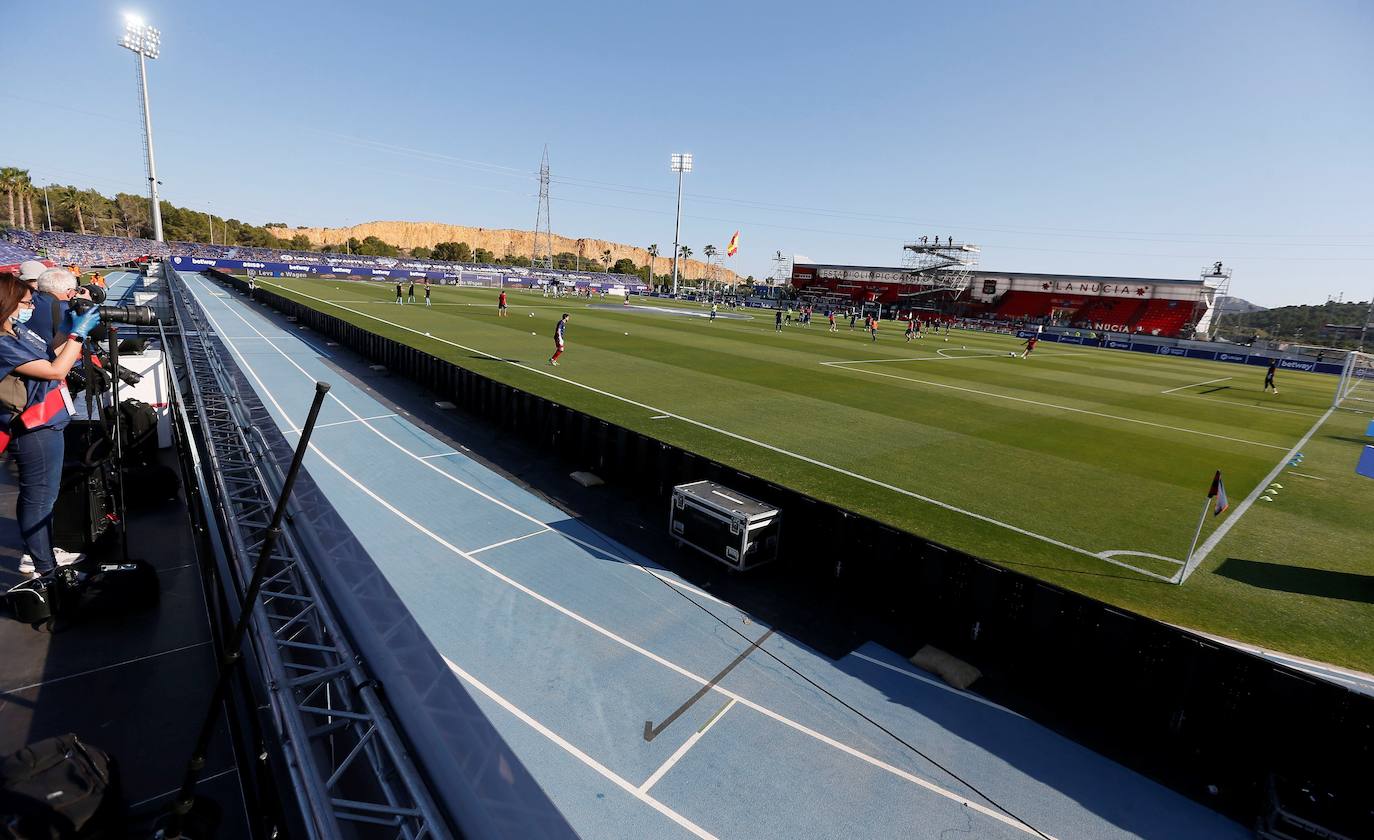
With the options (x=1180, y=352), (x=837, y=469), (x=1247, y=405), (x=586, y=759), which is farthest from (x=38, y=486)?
(x=1180, y=352)

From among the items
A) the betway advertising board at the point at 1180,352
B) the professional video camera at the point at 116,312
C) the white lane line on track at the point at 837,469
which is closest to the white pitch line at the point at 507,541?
the white lane line on track at the point at 837,469

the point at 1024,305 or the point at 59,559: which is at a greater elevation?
the point at 1024,305

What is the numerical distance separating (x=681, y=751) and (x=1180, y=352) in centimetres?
8208

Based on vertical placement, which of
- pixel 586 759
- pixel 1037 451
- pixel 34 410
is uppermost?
→ pixel 34 410

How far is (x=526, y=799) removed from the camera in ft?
6.23

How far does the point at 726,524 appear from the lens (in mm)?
10180

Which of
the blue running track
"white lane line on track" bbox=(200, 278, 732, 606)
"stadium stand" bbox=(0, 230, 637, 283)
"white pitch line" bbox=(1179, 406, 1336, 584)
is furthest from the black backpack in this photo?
"stadium stand" bbox=(0, 230, 637, 283)

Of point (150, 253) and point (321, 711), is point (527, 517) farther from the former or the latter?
point (150, 253)

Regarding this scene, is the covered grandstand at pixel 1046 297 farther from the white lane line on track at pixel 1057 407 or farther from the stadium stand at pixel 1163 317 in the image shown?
the white lane line on track at pixel 1057 407

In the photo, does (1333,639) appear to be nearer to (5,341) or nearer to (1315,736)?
(1315,736)

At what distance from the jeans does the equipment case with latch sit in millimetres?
8084

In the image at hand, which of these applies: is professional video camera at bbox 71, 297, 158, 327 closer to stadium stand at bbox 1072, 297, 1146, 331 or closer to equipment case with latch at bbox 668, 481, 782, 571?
equipment case with latch at bbox 668, 481, 782, 571

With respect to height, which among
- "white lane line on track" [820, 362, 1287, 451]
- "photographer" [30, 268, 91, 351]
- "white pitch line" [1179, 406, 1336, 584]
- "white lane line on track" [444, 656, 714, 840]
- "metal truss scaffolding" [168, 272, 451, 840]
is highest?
"photographer" [30, 268, 91, 351]

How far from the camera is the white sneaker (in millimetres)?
5905
